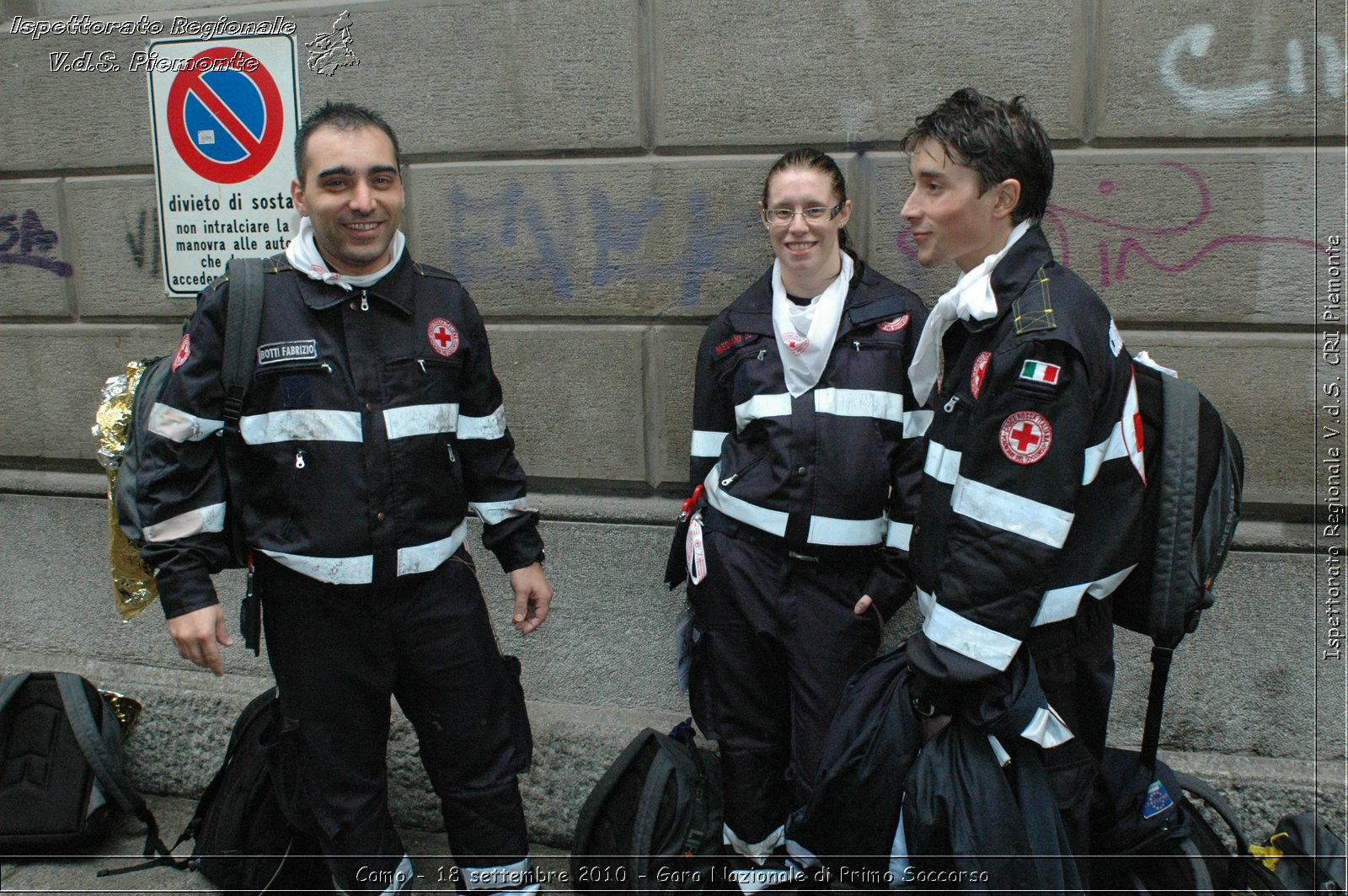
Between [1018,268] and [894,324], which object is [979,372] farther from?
[894,324]

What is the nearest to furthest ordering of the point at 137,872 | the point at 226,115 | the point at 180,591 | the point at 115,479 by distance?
the point at 180,591
the point at 115,479
the point at 137,872
the point at 226,115

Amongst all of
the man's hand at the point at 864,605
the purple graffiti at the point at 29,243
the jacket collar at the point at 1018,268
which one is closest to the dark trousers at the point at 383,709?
the man's hand at the point at 864,605

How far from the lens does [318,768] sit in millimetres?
2605

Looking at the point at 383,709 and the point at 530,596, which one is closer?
the point at 383,709

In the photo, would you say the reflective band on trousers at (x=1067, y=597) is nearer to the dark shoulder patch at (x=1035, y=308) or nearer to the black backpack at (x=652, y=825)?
the dark shoulder patch at (x=1035, y=308)

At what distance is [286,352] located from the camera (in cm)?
244

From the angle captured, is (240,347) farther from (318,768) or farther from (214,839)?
(214,839)

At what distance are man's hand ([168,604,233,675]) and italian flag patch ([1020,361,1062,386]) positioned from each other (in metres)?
1.93

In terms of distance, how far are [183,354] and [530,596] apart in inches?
43.3

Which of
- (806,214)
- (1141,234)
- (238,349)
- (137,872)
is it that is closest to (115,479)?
(238,349)

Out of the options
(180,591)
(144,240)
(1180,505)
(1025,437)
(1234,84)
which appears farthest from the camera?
(144,240)

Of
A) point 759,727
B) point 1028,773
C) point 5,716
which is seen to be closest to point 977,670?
point 1028,773

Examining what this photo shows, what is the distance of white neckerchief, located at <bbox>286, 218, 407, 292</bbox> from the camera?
97.5 inches

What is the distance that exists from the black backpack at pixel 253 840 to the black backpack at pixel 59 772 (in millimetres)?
422
